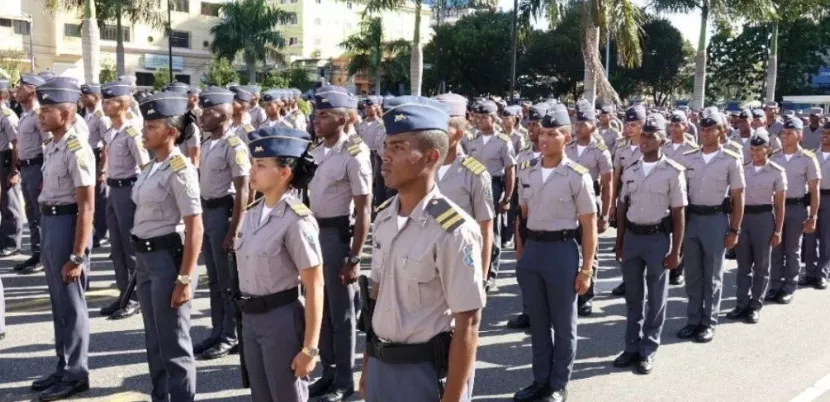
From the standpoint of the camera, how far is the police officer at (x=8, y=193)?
923 cm

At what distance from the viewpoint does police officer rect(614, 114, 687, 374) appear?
596cm

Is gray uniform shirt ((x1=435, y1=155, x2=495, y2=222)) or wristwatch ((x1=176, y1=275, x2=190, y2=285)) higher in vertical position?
gray uniform shirt ((x1=435, y1=155, x2=495, y2=222))

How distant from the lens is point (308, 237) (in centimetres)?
371

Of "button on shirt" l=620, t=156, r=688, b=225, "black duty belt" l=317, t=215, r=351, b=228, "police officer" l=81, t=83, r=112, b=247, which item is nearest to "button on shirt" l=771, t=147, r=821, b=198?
"button on shirt" l=620, t=156, r=688, b=225

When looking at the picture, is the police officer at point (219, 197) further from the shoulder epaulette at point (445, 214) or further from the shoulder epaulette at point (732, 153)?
the shoulder epaulette at point (732, 153)

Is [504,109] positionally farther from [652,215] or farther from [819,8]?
[819,8]

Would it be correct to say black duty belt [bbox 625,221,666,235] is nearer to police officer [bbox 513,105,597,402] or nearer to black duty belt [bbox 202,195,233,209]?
police officer [bbox 513,105,597,402]

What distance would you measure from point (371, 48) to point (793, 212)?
38868 mm

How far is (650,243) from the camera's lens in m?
5.99

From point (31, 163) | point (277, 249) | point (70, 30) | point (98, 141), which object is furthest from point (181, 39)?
point (277, 249)

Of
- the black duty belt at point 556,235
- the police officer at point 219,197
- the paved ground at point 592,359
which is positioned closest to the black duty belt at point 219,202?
the police officer at point 219,197

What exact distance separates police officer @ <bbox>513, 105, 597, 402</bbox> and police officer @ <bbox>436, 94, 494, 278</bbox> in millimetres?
342

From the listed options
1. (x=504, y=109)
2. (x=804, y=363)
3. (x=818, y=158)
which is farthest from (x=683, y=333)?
(x=504, y=109)

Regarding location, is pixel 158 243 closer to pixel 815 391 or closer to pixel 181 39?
pixel 815 391
